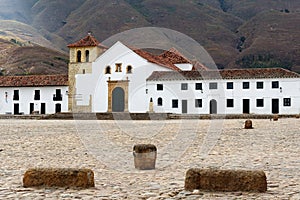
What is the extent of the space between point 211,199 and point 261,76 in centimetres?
3856

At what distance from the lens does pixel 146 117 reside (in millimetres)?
36312

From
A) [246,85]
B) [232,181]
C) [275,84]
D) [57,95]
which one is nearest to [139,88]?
[57,95]

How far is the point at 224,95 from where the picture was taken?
142ft

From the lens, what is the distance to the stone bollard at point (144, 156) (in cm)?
752

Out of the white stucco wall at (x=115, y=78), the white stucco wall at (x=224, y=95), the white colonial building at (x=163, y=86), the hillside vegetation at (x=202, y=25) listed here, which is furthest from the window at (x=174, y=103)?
the hillside vegetation at (x=202, y=25)

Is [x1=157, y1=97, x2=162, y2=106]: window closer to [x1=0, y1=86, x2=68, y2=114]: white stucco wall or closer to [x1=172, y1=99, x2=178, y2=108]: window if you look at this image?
[x1=172, y1=99, x2=178, y2=108]: window

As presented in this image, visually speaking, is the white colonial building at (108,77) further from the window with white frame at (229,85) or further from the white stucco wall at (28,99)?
the window with white frame at (229,85)

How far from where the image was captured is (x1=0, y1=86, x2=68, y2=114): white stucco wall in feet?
155

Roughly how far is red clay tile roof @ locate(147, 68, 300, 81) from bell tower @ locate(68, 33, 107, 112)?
651 centimetres

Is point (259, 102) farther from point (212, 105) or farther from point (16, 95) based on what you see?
point (16, 95)

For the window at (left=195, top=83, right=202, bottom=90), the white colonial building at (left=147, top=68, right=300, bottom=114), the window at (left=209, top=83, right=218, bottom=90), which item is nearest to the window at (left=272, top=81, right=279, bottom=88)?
the white colonial building at (left=147, top=68, right=300, bottom=114)

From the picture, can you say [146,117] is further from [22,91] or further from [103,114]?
[22,91]

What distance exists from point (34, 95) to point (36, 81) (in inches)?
61.5

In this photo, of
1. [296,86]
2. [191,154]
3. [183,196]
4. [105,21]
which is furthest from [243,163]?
[105,21]
